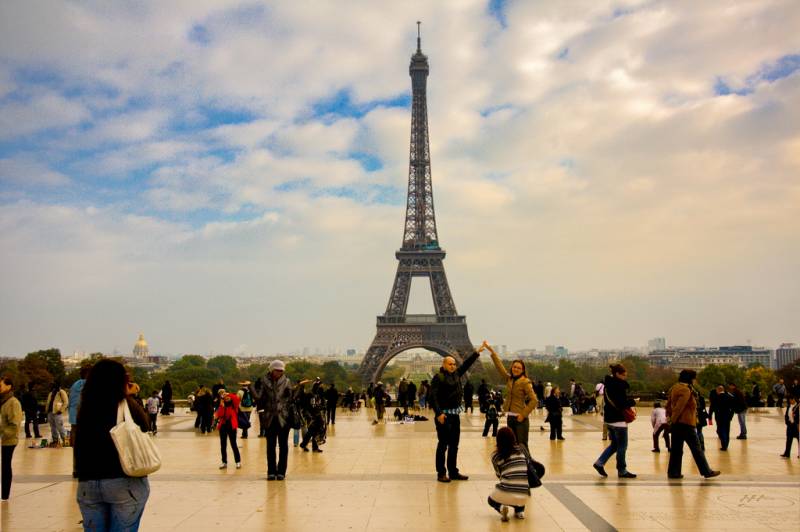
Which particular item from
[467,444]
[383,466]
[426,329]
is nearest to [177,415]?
[467,444]

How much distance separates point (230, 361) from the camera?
192 meters

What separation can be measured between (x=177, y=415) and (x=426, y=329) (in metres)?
57.8

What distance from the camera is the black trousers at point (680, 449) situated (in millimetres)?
11906

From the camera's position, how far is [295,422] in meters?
→ 12.7

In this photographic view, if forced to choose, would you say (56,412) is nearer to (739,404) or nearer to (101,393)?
(101,393)

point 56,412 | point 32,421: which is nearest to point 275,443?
point 56,412

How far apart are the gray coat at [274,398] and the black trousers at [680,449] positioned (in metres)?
6.17

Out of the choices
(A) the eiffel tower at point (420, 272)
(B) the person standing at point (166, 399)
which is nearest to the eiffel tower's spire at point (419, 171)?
(A) the eiffel tower at point (420, 272)

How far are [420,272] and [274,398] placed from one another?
76237 millimetres

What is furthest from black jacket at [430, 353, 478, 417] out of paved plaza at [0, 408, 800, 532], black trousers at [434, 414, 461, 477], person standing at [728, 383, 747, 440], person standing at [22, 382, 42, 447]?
person standing at [22, 382, 42, 447]

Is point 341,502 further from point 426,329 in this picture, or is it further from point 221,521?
point 426,329

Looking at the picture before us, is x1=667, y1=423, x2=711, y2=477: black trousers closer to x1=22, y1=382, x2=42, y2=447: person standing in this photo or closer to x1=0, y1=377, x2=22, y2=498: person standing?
x1=0, y1=377, x2=22, y2=498: person standing

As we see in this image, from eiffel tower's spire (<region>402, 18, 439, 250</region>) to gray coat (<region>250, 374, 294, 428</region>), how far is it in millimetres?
75502

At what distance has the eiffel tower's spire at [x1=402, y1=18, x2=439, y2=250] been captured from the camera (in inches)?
3403
